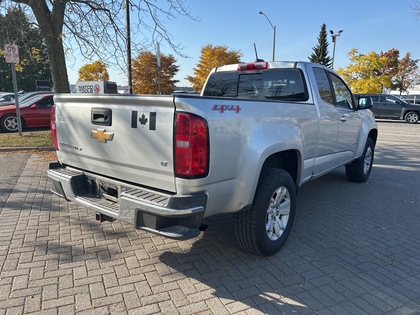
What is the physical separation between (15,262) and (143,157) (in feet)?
5.50

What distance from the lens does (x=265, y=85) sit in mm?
4332

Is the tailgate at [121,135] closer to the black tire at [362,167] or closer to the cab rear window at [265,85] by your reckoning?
the cab rear window at [265,85]

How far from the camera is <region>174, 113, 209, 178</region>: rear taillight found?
2375 millimetres

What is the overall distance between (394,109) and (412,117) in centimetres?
111

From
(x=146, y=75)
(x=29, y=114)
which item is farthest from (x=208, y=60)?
(x=29, y=114)

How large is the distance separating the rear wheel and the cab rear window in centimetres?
1962

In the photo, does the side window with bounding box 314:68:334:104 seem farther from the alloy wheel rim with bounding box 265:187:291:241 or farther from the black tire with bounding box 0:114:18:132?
the black tire with bounding box 0:114:18:132

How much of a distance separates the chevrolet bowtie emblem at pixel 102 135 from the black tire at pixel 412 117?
2188cm

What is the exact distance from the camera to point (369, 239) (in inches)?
148

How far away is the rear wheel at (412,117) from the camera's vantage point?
2004 cm

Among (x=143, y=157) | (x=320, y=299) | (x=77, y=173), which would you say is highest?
(x=143, y=157)

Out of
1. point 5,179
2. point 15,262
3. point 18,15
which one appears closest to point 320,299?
point 15,262

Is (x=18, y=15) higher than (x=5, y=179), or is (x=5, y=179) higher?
(x=18, y=15)

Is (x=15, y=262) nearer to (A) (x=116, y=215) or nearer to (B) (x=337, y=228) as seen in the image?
(A) (x=116, y=215)
